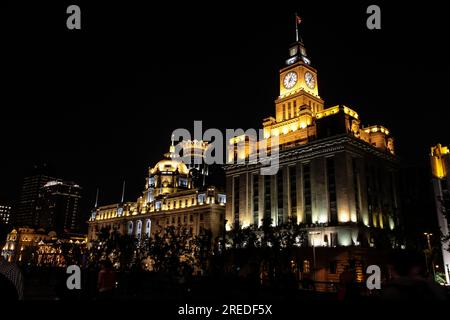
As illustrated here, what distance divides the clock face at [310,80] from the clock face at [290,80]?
9.94 feet

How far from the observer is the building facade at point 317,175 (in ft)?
228

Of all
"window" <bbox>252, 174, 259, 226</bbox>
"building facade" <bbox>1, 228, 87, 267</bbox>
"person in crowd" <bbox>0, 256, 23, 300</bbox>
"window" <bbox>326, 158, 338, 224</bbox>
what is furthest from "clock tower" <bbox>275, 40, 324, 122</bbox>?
"person in crowd" <bbox>0, 256, 23, 300</bbox>

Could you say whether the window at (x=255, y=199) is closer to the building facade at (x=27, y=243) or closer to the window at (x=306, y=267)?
the window at (x=306, y=267)

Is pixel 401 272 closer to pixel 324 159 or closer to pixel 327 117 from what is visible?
pixel 324 159

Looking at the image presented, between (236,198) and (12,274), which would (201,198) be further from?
(12,274)

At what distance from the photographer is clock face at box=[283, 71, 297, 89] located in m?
97.5

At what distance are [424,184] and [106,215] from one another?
100 m

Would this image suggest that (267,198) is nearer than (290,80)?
Yes

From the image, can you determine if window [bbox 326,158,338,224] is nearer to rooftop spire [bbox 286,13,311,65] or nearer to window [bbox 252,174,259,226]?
window [bbox 252,174,259,226]

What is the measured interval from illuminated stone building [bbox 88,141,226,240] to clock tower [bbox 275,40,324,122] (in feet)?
92.1

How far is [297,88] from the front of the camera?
3765 inches

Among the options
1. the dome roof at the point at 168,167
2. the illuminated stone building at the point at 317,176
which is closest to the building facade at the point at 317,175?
the illuminated stone building at the point at 317,176

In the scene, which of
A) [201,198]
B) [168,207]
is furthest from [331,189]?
[168,207]

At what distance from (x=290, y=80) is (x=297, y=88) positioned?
4110mm
